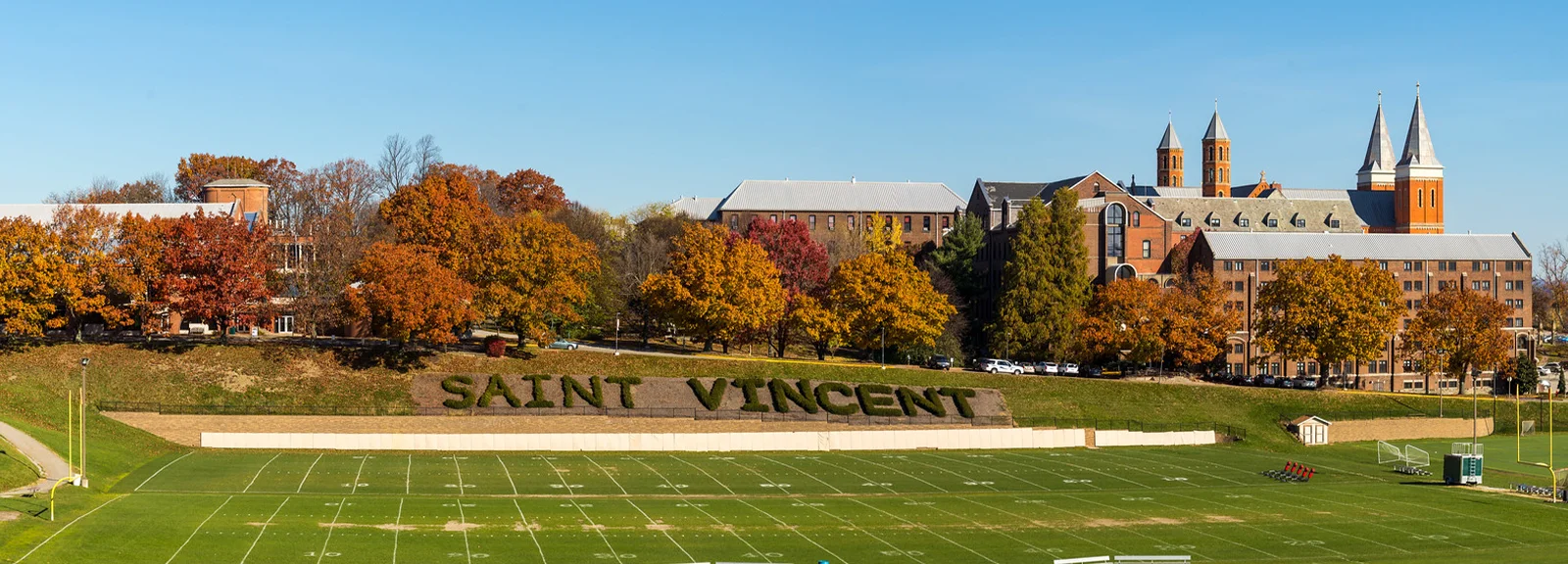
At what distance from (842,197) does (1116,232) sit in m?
41.5

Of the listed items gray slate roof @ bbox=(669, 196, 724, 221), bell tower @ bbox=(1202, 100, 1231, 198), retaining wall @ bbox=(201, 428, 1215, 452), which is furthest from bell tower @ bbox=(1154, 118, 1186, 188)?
retaining wall @ bbox=(201, 428, 1215, 452)

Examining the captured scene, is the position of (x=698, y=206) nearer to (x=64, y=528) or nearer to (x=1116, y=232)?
(x=1116, y=232)

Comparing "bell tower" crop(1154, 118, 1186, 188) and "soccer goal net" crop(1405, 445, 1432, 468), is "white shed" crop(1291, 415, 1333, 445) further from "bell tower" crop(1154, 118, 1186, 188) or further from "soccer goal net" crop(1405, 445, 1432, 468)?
"bell tower" crop(1154, 118, 1186, 188)

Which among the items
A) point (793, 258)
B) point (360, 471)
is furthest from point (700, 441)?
point (793, 258)

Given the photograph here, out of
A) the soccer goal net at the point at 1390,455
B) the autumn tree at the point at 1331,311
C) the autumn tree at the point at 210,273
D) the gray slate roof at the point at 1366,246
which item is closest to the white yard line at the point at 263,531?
the autumn tree at the point at 210,273

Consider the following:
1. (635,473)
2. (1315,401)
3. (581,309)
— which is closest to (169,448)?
(635,473)

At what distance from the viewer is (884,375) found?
318ft

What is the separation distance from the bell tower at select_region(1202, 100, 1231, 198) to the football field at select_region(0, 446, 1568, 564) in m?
113

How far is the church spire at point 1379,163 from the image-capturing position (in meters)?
167

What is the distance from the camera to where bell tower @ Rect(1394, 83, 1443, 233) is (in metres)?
154

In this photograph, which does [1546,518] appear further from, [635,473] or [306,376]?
[306,376]

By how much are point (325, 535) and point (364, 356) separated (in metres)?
46.3

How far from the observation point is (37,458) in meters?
60.6

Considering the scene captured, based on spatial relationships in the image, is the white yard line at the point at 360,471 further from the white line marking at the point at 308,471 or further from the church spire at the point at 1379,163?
the church spire at the point at 1379,163
